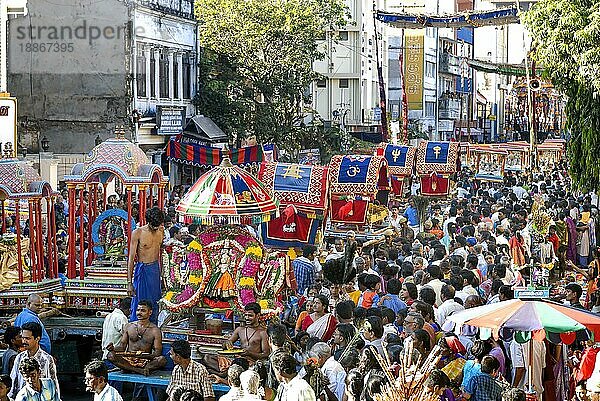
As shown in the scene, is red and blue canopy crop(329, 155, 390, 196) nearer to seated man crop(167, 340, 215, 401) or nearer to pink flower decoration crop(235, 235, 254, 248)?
pink flower decoration crop(235, 235, 254, 248)

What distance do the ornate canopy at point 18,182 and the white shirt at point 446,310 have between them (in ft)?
17.4

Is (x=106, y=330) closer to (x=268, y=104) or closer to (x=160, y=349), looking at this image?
(x=160, y=349)

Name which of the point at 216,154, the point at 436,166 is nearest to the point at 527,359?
the point at 436,166

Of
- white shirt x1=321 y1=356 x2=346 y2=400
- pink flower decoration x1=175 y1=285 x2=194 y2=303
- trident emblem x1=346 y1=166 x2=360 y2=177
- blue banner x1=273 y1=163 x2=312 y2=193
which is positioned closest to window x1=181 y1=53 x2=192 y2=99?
trident emblem x1=346 y1=166 x2=360 y2=177

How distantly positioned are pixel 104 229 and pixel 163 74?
653 inches

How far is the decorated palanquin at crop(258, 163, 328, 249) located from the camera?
58.4ft

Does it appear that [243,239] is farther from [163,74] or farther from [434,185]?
[163,74]

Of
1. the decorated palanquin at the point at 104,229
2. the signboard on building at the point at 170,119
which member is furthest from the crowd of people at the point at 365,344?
the signboard on building at the point at 170,119

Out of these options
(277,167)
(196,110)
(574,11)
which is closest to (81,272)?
(277,167)

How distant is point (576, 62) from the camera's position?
16453 millimetres

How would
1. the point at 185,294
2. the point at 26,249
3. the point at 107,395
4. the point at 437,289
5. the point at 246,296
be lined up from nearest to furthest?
the point at 107,395
the point at 246,296
the point at 185,294
the point at 437,289
the point at 26,249

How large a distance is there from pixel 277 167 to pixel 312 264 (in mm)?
3379

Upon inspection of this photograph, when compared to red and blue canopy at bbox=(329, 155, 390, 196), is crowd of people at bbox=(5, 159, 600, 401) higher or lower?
lower

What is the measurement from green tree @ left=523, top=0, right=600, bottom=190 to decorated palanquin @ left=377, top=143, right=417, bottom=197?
752 cm
